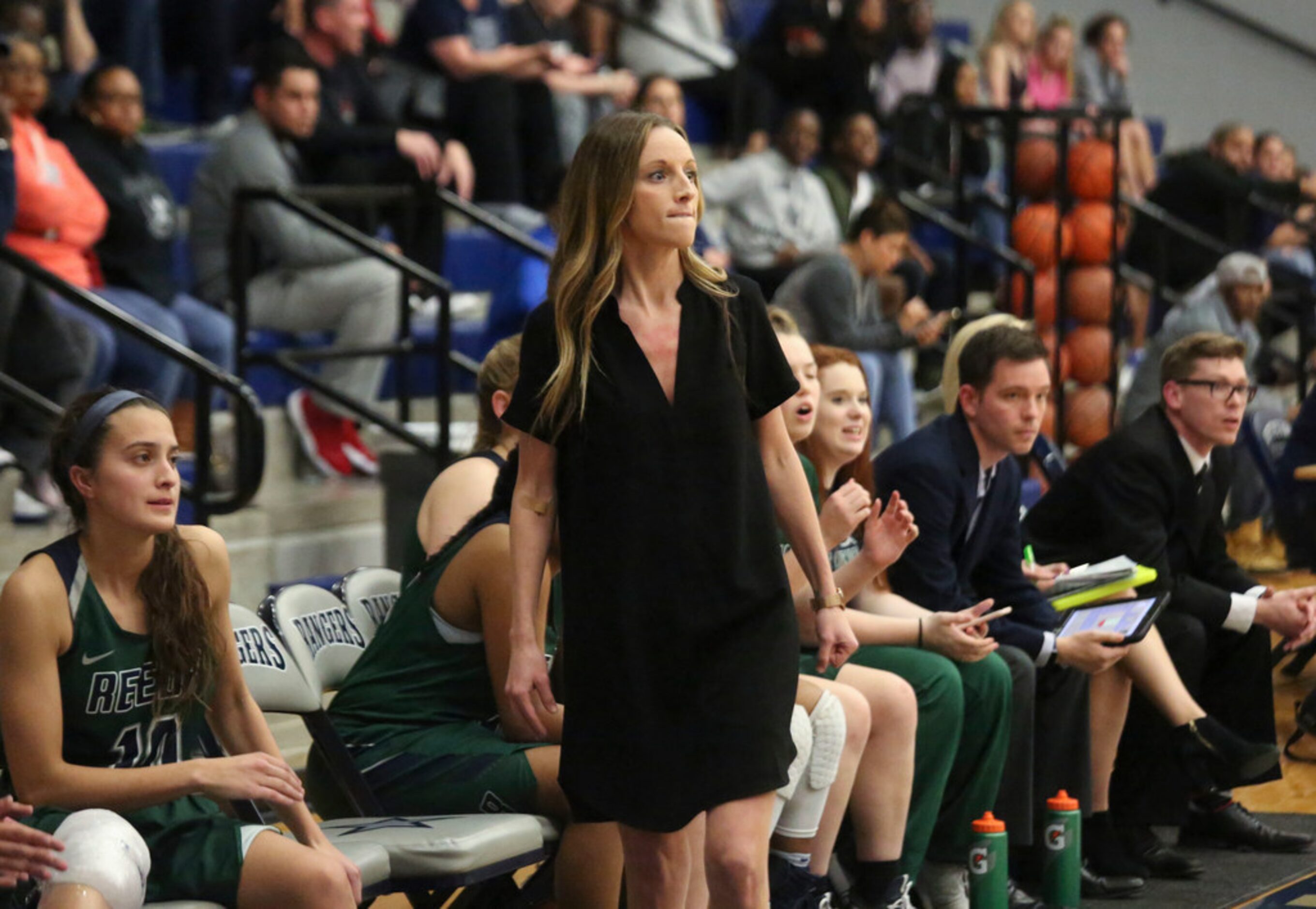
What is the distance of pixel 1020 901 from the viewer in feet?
13.3

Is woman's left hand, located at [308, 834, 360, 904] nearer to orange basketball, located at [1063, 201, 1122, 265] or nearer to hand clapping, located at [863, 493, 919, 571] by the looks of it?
hand clapping, located at [863, 493, 919, 571]

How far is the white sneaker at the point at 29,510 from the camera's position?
5.32 meters

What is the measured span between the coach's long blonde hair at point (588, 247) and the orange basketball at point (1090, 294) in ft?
18.2

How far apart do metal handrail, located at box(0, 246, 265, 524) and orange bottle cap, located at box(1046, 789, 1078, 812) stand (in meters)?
2.02

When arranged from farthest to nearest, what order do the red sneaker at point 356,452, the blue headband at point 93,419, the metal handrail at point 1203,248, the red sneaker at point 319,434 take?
1. the metal handrail at point 1203,248
2. the red sneaker at point 356,452
3. the red sneaker at point 319,434
4. the blue headband at point 93,419

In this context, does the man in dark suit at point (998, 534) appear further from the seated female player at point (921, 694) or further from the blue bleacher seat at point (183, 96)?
the blue bleacher seat at point (183, 96)

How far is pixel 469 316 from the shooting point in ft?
24.6

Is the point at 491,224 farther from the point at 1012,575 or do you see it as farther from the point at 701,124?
the point at 701,124

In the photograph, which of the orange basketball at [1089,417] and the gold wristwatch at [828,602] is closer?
the gold wristwatch at [828,602]

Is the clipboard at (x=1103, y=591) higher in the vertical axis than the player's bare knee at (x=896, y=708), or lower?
higher

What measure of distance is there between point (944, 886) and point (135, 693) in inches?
69.4

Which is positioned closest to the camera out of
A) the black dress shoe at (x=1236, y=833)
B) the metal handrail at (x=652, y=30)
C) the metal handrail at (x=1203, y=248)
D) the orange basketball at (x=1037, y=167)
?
the black dress shoe at (x=1236, y=833)

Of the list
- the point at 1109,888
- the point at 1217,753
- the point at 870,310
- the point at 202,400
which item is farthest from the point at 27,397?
the point at 870,310

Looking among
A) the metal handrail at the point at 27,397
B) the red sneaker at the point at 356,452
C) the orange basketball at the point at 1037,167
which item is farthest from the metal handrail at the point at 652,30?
the metal handrail at the point at 27,397
